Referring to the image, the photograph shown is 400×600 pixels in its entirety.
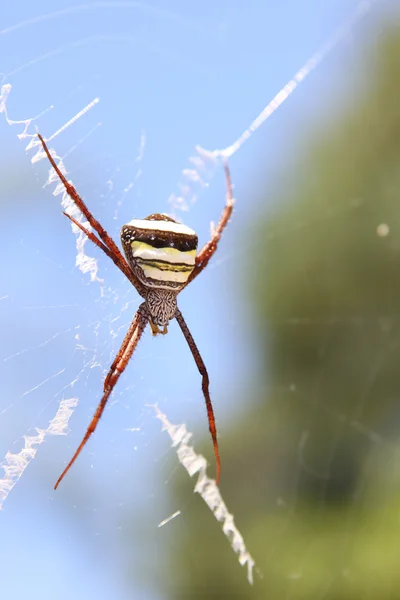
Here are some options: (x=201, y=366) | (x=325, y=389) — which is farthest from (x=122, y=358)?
(x=325, y=389)

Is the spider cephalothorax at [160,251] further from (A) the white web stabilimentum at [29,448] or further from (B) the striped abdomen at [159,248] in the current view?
(A) the white web stabilimentum at [29,448]

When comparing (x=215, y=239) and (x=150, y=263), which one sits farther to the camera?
(x=215, y=239)

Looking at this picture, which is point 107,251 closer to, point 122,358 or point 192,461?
point 122,358

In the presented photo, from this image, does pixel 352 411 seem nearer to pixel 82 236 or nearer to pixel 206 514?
pixel 206 514

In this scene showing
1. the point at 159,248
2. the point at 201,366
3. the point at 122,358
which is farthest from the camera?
the point at 201,366

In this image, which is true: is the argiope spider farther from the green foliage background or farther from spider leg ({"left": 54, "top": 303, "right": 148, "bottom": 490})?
the green foliage background

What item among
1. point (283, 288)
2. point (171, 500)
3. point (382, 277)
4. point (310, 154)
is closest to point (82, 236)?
point (171, 500)

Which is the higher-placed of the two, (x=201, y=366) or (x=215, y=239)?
(x=215, y=239)
